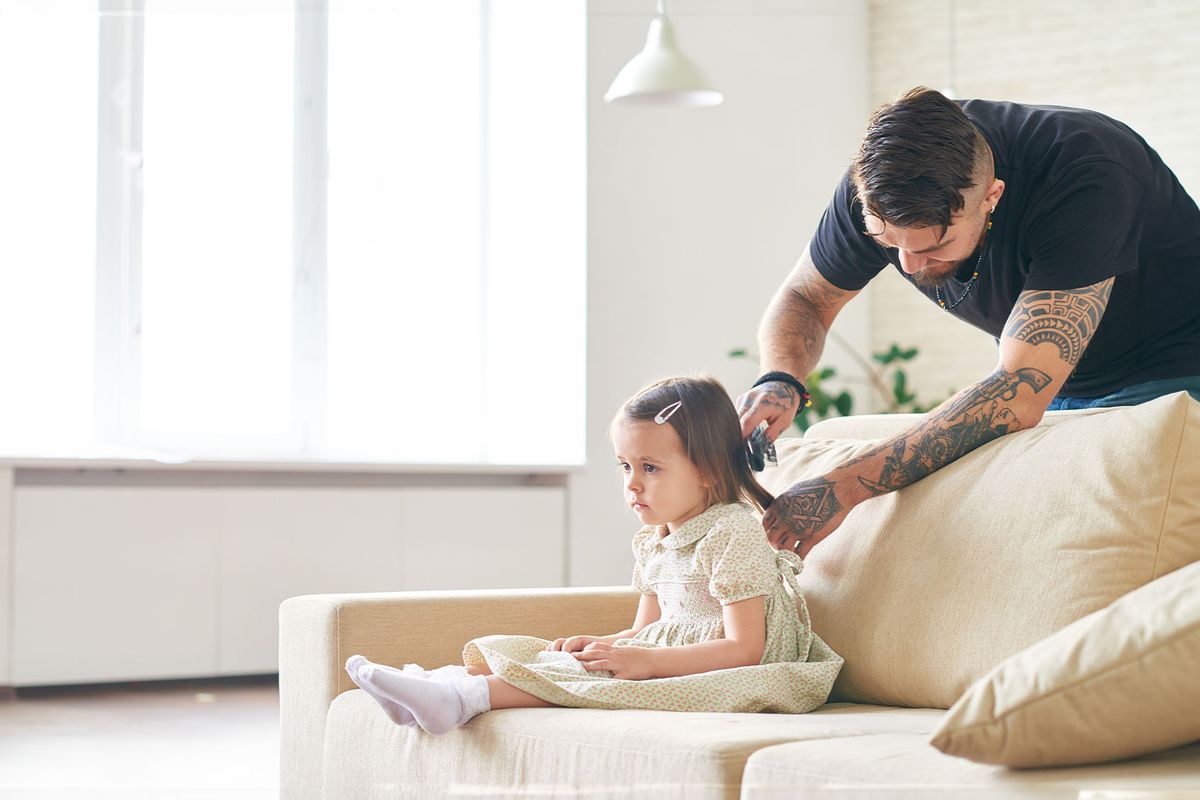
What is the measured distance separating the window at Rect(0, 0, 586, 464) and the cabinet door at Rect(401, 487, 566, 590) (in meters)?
0.18

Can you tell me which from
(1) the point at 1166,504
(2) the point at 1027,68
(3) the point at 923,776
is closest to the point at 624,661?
(3) the point at 923,776

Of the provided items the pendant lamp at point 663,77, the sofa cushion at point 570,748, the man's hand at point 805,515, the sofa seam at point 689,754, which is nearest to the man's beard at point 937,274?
the man's hand at point 805,515

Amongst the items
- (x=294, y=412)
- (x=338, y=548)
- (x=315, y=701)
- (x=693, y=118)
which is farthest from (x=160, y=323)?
(x=315, y=701)

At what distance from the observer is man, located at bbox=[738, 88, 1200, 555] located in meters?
1.92

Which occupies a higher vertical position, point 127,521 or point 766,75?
point 766,75

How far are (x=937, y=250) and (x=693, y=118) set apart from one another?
4.15 meters

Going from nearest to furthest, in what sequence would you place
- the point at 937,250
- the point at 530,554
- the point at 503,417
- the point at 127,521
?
the point at 937,250
the point at 127,521
the point at 530,554
the point at 503,417

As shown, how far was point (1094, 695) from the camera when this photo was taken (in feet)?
4.11

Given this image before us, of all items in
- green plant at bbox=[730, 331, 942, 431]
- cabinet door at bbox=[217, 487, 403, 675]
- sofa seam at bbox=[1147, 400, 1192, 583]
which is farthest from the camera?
green plant at bbox=[730, 331, 942, 431]

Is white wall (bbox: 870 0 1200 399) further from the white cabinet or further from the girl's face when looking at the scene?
the girl's face

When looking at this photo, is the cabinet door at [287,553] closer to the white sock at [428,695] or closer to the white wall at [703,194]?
the white wall at [703,194]

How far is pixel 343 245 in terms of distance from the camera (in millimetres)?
5590

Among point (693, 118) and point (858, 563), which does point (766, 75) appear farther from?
point (858, 563)

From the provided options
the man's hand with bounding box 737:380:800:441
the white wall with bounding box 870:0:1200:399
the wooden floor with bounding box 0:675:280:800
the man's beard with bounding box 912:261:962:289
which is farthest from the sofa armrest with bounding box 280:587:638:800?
the white wall with bounding box 870:0:1200:399
